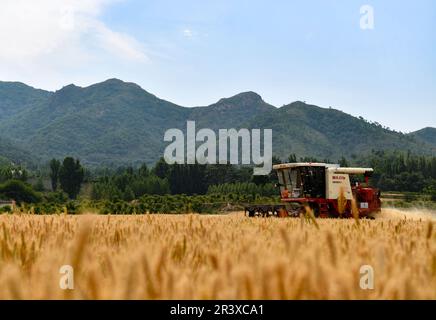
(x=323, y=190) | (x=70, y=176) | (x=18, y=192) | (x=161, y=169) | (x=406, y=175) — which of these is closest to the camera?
(x=323, y=190)

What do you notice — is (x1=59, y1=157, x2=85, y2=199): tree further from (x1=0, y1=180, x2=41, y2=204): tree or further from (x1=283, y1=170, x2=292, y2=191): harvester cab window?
(x1=283, y1=170, x2=292, y2=191): harvester cab window

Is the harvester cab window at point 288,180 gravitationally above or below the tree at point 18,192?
above

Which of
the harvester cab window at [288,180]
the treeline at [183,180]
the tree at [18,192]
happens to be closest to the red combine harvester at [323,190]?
the harvester cab window at [288,180]

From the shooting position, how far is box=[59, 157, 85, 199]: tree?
139000 millimetres

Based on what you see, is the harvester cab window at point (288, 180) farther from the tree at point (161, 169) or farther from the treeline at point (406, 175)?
the tree at point (161, 169)

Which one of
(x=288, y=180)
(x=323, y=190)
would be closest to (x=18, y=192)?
(x=288, y=180)

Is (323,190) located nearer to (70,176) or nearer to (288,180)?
(288,180)

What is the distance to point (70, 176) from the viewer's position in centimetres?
13950

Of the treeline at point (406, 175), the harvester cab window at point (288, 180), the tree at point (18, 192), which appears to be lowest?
the tree at point (18, 192)

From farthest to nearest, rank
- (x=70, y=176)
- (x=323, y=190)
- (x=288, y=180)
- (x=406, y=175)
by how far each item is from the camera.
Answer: (x=406, y=175), (x=70, y=176), (x=288, y=180), (x=323, y=190)

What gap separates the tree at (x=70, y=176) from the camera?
456 ft

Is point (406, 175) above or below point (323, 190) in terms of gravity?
above

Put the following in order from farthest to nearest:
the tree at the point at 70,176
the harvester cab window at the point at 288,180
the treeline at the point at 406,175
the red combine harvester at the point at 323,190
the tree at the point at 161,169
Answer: the tree at the point at 161,169 → the treeline at the point at 406,175 → the tree at the point at 70,176 → the harvester cab window at the point at 288,180 → the red combine harvester at the point at 323,190

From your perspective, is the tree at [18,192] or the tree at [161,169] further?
the tree at [161,169]
